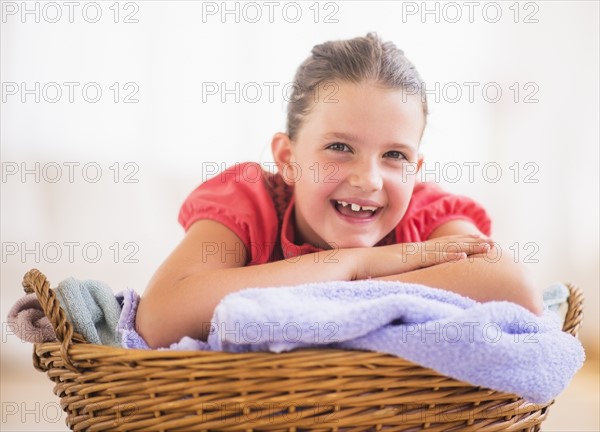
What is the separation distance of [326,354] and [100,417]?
0.30 m

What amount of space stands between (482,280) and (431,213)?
1.14 feet

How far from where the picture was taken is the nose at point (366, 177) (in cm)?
112

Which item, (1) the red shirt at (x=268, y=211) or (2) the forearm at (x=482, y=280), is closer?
(2) the forearm at (x=482, y=280)

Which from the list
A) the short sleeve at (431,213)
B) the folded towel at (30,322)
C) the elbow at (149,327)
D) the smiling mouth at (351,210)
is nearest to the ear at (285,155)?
the smiling mouth at (351,210)

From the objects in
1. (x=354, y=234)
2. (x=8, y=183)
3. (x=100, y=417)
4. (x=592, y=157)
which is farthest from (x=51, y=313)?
(x=592, y=157)

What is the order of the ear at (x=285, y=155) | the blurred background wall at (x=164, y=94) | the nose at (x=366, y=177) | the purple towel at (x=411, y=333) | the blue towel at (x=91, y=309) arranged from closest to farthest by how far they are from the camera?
the purple towel at (x=411, y=333) → the blue towel at (x=91, y=309) → the nose at (x=366, y=177) → the ear at (x=285, y=155) → the blurred background wall at (x=164, y=94)

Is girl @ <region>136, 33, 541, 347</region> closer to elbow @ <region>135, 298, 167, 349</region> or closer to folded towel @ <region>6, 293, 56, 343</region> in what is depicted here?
elbow @ <region>135, 298, 167, 349</region>

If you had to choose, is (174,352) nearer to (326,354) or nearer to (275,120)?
(326,354)

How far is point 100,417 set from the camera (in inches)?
35.2

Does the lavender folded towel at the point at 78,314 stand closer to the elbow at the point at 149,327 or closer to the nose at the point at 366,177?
the elbow at the point at 149,327

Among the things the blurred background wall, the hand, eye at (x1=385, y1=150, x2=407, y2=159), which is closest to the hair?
eye at (x1=385, y1=150, x2=407, y2=159)

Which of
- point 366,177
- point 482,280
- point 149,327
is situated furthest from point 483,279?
point 149,327

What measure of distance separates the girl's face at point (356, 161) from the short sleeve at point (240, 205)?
74 millimetres

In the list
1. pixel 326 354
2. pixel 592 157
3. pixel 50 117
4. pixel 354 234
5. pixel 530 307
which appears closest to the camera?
pixel 326 354
